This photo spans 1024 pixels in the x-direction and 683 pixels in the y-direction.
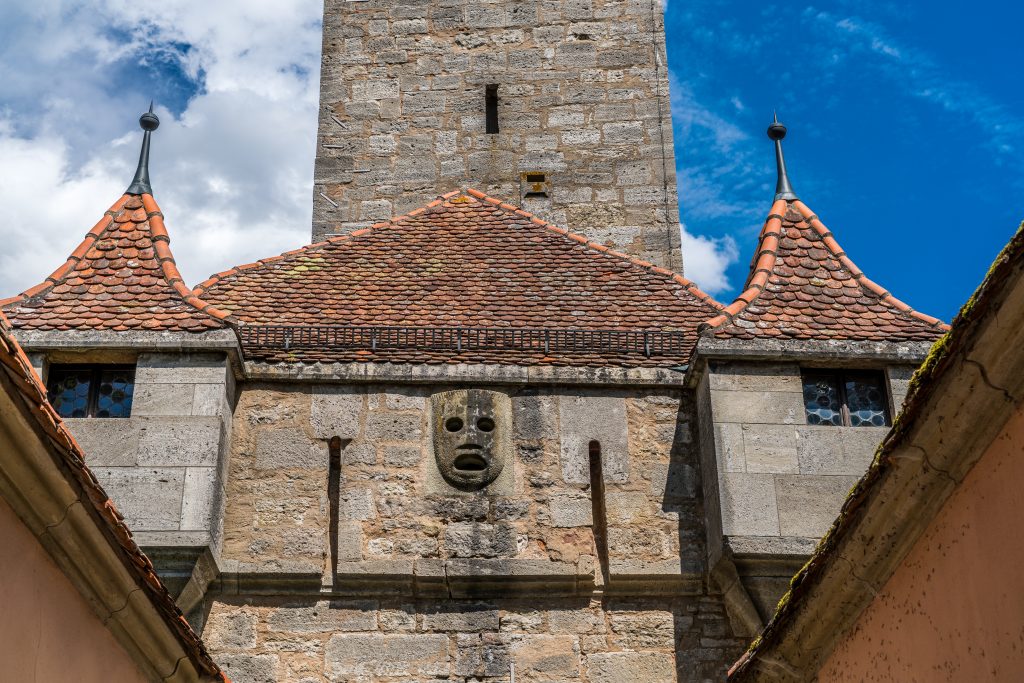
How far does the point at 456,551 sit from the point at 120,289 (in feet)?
8.37

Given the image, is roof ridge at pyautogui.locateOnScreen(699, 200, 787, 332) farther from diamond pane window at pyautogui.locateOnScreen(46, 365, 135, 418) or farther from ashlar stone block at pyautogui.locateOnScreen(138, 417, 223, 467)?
diamond pane window at pyautogui.locateOnScreen(46, 365, 135, 418)

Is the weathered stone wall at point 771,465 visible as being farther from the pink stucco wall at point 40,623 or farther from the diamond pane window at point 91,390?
the pink stucco wall at point 40,623

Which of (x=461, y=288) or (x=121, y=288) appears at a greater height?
(x=461, y=288)

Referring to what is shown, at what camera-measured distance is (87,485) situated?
5.30 meters

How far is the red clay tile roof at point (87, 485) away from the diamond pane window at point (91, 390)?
7.11 feet

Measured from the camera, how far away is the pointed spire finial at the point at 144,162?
385 inches

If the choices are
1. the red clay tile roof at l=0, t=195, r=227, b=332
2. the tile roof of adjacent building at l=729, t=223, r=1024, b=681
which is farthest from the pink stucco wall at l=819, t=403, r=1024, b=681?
the red clay tile roof at l=0, t=195, r=227, b=332

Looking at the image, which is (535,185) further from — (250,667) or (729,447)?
(250,667)

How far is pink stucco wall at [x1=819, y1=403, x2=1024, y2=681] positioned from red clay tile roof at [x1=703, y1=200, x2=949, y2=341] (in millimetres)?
3027

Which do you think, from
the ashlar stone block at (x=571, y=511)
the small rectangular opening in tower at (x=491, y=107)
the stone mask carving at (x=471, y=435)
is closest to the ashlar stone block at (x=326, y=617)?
the stone mask carving at (x=471, y=435)

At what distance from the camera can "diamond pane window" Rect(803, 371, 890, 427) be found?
840 cm

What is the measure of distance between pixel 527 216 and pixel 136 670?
542 centimetres

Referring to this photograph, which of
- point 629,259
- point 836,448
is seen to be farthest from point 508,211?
point 836,448

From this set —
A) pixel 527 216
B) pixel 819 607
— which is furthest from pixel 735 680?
pixel 527 216
